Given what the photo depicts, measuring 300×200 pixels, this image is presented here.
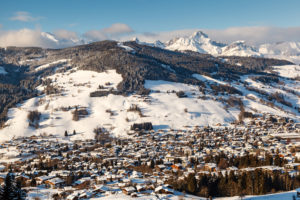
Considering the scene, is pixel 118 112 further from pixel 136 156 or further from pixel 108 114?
pixel 136 156

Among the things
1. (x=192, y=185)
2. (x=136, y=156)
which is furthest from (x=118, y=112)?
(x=192, y=185)

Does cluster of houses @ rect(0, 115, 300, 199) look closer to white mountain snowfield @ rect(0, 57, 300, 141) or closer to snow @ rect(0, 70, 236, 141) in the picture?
snow @ rect(0, 70, 236, 141)

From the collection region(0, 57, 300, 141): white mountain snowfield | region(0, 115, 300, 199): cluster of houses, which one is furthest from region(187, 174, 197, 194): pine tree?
region(0, 57, 300, 141): white mountain snowfield

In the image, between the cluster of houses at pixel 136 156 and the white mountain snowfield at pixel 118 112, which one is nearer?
the cluster of houses at pixel 136 156

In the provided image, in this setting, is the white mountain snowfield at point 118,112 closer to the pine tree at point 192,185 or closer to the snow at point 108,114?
the snow at point 108,114

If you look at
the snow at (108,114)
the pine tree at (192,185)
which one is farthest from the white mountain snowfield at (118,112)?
the pine tree at (192,185)

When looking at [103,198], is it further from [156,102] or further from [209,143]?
[156,102]

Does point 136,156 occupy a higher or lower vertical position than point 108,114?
lower

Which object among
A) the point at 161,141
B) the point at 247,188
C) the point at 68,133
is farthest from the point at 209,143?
the point at 68,133
